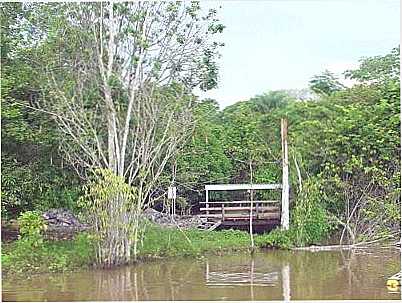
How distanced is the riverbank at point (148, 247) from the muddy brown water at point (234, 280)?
0.16 feet

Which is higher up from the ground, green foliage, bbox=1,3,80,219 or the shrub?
green foliage, bbox=1,3,80,219

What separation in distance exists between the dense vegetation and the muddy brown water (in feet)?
0.31

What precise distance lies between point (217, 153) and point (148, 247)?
0.59 metres

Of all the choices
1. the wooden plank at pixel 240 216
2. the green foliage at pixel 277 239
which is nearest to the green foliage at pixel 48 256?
the wooden plank at pixel 240 216

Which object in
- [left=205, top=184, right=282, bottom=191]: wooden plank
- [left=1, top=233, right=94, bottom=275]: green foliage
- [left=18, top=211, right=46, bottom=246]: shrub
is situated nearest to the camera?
[left=1, top=233, right=94, bottom=275]: green foliage

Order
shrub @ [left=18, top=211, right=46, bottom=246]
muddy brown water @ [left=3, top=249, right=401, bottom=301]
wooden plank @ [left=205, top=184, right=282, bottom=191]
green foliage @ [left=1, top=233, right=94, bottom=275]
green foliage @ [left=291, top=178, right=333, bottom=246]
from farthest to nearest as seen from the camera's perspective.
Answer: green foliage @ [left=291, top=178, right=333, bottom=246] < wooden plank @ [left=205, top=184, right=282, bottom=191] < shrub @ [left=18, top=211, right=46, bottom=246] < green foliage @ [left=1, top=233, right=94, bottom=275] < muddy brown water @ [left=3, top=249, right=401, bottom=301]

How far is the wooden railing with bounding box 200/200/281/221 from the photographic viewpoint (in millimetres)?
3438

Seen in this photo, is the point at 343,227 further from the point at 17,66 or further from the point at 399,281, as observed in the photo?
the point at 17,66

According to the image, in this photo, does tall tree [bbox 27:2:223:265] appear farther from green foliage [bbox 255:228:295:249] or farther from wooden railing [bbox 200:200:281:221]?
green foliage [bbox 255:228:295:249]

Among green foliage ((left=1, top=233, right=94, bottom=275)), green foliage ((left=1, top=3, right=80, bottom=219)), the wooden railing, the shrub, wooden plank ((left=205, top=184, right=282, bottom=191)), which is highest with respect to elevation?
green foliage ((left=1, top=3, right=80, bottom=219))

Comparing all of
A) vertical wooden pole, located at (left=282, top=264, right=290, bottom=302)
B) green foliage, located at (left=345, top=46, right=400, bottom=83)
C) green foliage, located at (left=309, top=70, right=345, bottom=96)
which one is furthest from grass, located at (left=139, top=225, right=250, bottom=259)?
green foliage, located at (left=345, top=46, right=400, bottom=83)

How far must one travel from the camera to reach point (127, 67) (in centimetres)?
342

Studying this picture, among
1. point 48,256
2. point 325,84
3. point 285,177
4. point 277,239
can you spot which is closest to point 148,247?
point 48,256

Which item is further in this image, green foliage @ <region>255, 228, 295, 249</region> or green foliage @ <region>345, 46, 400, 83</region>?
green foliage @ <region>255, 228, 295, 249</region>
